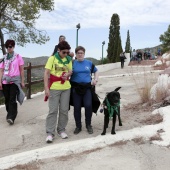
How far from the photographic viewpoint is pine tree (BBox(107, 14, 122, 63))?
3888cm

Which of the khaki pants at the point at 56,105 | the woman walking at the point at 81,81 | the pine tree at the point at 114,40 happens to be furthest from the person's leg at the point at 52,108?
the pine tree at the point at 114,40

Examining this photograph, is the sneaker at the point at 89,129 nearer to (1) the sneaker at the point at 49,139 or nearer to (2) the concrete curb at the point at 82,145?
(2) the concrete curb at the point at 82,145

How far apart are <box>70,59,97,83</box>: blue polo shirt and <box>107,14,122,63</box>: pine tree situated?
33.1 m

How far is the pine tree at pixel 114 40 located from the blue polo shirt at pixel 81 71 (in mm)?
33123

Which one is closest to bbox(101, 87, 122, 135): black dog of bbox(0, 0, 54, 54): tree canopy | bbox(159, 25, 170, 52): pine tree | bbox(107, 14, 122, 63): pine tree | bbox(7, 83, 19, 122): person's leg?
bbox(7, 83, 19, 122): person's leg

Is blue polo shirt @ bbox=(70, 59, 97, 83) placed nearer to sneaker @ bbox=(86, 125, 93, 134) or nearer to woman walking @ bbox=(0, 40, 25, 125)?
sneaker @ bbox=(86, 125, 93, 134)

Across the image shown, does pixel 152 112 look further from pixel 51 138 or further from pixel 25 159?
pixel 25 159

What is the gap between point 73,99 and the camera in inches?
226

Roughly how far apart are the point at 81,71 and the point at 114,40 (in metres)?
35.1

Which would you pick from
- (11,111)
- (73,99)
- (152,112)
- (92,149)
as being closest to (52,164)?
(92,149)

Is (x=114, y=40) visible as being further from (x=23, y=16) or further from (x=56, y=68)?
(x=56, y=68)

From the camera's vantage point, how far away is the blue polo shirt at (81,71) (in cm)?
555

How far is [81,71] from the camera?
5.55m

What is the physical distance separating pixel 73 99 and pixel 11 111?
1658 millimetres
